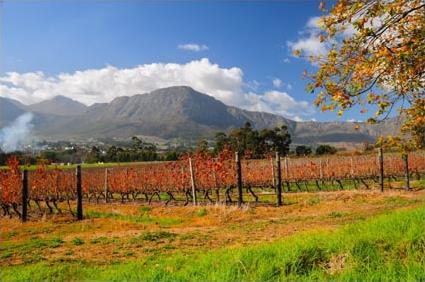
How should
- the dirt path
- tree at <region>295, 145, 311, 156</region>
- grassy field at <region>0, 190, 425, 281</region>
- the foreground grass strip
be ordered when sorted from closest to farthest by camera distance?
the foreground grass strip
grassy field at <region>0, 190, 425, 281</region>
the dirt path
tree at <region>295, 145, 311, 156</region>

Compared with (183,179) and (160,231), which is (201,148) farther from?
(160,231)

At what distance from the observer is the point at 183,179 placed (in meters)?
23.7

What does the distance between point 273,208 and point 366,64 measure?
11.2 metres

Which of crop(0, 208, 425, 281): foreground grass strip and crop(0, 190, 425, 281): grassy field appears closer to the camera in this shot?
crop(0, 208, 425, 281): foreground grass strip

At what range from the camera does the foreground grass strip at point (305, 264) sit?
18.5ft

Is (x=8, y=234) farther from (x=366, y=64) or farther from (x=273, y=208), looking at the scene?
(x=366, y=64)

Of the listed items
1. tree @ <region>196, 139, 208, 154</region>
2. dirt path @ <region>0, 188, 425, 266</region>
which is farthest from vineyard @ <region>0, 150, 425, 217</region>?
dirt path @ <region>0, 188, 425, 266</region>

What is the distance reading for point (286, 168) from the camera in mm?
32312

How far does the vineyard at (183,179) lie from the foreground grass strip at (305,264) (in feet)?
32.8

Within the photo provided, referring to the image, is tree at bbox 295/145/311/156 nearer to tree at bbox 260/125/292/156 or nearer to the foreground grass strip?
tree at bbox 260/125/292/156

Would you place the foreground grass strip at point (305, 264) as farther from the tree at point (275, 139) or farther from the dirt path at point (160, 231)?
the tree at point (275, 139)

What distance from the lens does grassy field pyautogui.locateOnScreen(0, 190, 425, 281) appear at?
5.88m

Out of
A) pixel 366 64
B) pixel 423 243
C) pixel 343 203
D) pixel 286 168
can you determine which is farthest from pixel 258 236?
pixel 286 168

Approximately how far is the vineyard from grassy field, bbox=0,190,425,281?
15.2 feet
